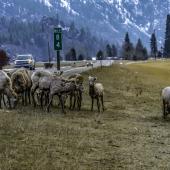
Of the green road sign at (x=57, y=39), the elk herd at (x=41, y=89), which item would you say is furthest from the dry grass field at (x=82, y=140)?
the green road sign at (x=57, y=39)

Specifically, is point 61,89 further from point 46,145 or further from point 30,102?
Result: point 46,145

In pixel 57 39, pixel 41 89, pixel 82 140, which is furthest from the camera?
pixel 57 39

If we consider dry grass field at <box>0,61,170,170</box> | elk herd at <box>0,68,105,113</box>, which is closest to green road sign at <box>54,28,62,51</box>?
elk herd at <box>0,68,105,113</box>

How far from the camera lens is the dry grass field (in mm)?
16266

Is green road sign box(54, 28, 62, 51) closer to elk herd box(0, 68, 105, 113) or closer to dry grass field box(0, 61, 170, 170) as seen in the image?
elk herd box(0, 68, 105, 113)

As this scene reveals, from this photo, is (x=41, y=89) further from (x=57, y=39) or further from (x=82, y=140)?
(x=82, y=140)

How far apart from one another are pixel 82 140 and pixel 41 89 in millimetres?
9646

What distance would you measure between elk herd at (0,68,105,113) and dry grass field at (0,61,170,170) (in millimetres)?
674

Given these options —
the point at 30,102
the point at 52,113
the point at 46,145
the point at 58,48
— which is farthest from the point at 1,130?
the point at 58,48

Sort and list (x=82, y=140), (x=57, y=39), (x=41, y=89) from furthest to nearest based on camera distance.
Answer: (x=57, y=39) → (x=41, y=89) → (x=82, y=140)

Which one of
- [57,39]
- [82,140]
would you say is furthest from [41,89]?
[82,140]

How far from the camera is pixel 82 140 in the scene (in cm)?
1942

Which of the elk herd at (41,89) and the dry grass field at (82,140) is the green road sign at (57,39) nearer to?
the elk herd at (41,89)

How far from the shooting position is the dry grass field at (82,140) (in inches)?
640
